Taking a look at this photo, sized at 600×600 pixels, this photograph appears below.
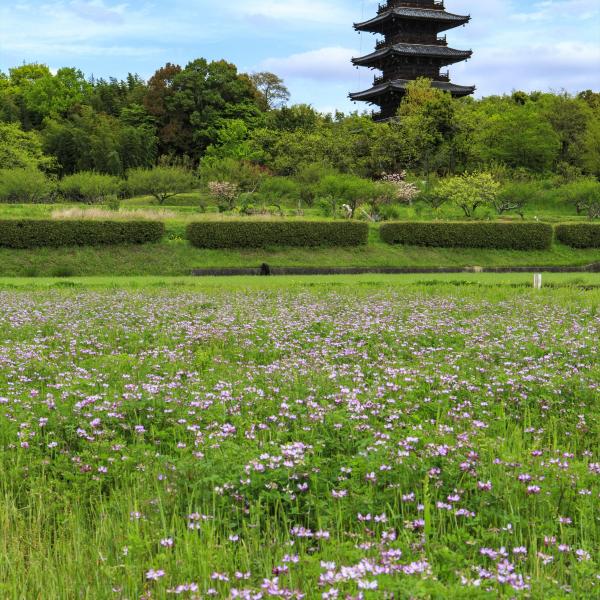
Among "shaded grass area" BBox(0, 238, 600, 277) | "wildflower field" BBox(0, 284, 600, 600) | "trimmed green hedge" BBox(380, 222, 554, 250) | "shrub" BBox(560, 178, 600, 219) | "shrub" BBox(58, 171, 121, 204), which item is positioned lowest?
"wildflower field" BBox(0, 284, 600, 600)

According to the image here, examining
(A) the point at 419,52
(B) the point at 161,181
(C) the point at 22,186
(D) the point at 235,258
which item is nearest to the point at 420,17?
(A) the point at 419,52

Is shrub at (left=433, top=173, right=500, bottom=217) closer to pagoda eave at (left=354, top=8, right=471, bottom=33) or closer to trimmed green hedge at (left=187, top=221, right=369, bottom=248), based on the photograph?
trimmed green hedge at (left=187, top=221, right=369, bottom=248)

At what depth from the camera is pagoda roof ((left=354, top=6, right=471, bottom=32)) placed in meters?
60.1

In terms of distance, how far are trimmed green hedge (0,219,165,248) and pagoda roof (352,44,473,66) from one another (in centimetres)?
3671

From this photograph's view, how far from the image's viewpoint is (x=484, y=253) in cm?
3509

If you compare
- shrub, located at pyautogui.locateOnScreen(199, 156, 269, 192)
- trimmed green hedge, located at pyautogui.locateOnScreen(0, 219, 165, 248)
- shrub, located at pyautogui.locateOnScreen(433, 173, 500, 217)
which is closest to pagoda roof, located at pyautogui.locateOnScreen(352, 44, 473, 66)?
shrub, located at pyautogui.locateOnScreen(433, 173, 500, 217)

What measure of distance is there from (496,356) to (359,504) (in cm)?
485

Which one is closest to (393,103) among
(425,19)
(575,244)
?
(425,19)

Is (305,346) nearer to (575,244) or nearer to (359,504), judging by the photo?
(359,504)

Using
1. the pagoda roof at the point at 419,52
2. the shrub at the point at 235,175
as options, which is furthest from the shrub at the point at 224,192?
the pagoda roof at the point at 419,52

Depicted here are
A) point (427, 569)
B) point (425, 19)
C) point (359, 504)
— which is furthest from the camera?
point (425, 19)

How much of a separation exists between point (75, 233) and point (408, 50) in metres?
40.4

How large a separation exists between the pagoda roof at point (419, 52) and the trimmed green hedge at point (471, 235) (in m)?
29.9

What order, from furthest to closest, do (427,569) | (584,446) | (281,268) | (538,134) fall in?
(538,134)
(281,268)
(584,446)
(427,569)
